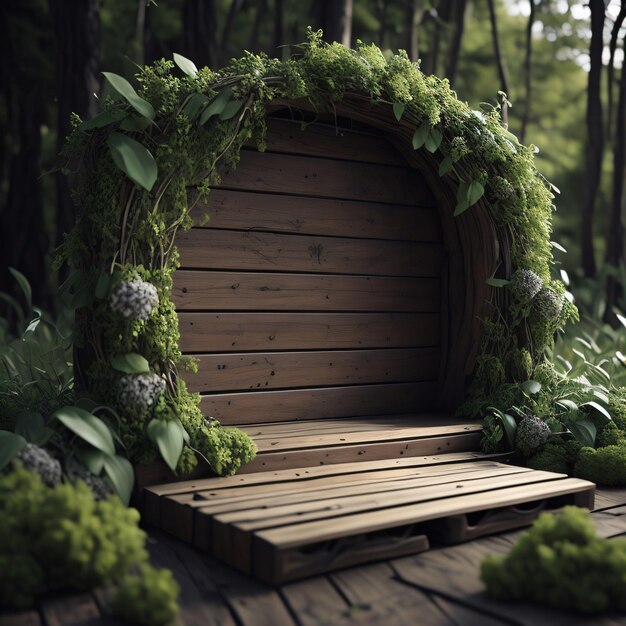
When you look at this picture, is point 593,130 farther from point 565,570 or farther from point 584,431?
point 565,570

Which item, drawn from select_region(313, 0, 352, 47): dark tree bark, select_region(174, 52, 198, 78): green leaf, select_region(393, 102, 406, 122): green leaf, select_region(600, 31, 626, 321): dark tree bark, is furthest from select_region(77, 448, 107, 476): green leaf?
select_region(600, 31, 626, 321): dark tree bark

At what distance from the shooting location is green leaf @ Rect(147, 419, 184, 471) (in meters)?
2.60

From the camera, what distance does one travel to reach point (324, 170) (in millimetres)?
3555

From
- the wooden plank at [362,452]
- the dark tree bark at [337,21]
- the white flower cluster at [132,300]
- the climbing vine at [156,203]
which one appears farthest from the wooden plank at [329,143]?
the dark tree bark at [337,21]

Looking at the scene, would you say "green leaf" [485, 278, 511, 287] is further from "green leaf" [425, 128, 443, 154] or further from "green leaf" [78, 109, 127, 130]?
"green leaf" [78, 109, 127, 130]

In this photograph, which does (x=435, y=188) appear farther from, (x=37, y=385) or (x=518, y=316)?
(x=37, y=385)

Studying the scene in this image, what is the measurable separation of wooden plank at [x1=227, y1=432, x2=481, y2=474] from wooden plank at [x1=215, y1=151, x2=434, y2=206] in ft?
3.76

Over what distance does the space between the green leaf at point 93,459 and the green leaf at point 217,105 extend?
1198 millimetres

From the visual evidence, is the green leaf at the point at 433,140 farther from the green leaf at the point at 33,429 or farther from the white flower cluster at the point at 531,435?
the green leaf at the point at 33,429

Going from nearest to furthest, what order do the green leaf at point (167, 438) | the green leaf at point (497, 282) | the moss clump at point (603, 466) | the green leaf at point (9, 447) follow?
the green leaf at point (9, 447)
the green leaf at point (167, 438)
the moss clump at point (603, 466)
the green leaf at point (497, 282)

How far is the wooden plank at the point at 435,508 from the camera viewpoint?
2.14 metres

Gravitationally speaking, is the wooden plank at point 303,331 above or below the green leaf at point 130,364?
above

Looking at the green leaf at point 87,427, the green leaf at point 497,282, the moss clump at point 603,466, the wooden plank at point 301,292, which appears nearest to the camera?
the green leaf at point 87,427

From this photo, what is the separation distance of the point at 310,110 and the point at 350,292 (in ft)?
2.93
